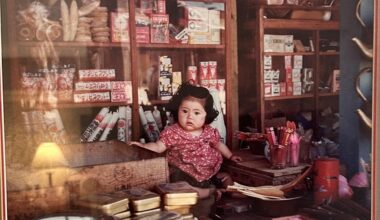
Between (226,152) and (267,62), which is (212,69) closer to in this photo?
(267,62)

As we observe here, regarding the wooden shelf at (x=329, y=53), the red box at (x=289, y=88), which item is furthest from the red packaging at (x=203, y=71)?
the wooden shelf at (x=329, y=53)

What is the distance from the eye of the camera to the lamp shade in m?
1.86

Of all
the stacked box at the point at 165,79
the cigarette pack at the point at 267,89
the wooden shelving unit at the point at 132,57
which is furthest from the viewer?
the cigarette pack at the point at 267,89

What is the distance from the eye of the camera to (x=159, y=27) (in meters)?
2.00

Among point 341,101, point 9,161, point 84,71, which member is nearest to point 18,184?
point 9,161

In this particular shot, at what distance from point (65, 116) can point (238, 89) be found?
68 cm

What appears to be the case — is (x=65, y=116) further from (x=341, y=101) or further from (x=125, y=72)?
(x=341, y=101)

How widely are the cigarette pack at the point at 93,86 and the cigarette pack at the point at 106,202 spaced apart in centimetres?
39

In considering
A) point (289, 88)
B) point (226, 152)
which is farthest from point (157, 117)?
point (289, 88)

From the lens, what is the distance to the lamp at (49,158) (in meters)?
1.86

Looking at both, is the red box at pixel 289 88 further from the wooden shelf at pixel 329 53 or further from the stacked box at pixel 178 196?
the stacked box at pixel 178 196

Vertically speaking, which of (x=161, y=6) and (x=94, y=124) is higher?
(x=161, y=6)

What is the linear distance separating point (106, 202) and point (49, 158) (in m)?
0.26

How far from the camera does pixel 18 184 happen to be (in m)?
1.83
